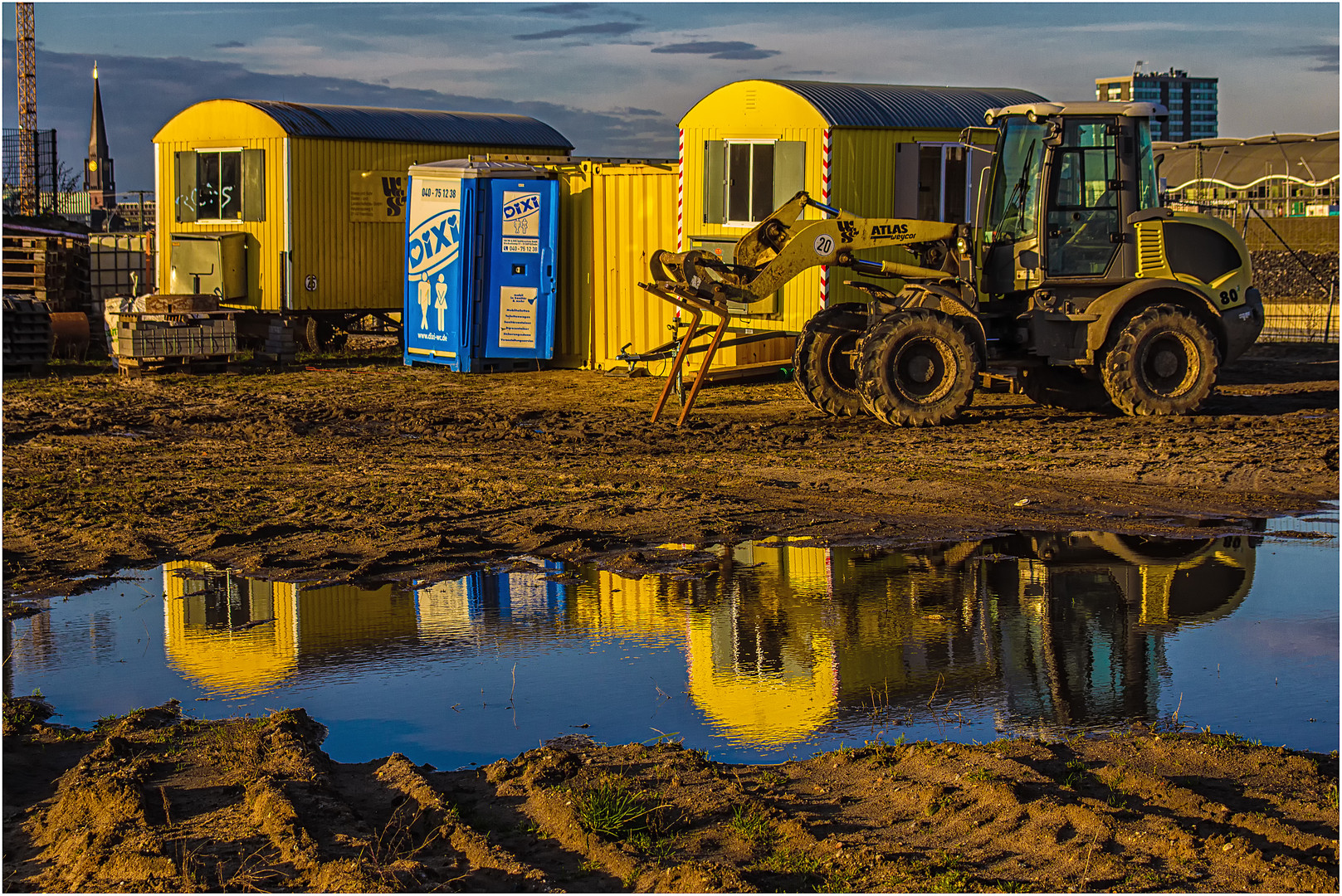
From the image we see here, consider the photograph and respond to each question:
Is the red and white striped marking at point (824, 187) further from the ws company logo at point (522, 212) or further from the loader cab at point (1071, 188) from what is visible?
the ws company logo at point (522, 212)

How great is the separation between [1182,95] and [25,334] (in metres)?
134

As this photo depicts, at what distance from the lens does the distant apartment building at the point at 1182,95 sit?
5123 inches

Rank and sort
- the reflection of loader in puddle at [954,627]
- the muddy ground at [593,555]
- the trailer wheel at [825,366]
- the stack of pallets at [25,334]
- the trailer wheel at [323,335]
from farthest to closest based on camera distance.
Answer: the trailer wheel at [323,335] → the stack of pallets at [25,334] → the trailer wheel at [825,366] → the reflection of loader in puddle at [954,627] → the muddy ground at [593,555]

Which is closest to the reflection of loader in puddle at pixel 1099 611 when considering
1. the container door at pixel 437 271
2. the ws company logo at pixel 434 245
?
the container door at pixel 437 271

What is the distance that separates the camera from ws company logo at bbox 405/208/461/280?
20.6 meters

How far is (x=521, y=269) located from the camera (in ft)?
68.1

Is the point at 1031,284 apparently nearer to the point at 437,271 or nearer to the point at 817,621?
the point at 817,621

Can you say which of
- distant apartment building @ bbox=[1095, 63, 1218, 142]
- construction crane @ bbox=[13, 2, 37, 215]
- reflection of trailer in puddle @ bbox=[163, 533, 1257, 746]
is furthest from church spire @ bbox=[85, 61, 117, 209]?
→ reflection of trailer in puddle @ bbox=[163, 533, 1257, 746]

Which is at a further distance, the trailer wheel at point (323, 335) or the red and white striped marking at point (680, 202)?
the trailer wheel at point (323, 335)

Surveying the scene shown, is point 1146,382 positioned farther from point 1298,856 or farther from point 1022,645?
point 1298,856

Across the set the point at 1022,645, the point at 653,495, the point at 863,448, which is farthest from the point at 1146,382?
the point at 1022,645

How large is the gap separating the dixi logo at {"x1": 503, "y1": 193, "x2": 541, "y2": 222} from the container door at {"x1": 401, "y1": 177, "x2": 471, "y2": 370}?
57 centimetres

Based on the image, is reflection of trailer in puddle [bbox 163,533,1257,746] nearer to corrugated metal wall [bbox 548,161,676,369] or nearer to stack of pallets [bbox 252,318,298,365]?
corrugated metal wall [bbox 548,161,676,369]

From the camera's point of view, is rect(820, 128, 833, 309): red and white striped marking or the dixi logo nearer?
rect(820, 128, 833, 309): red and white striped marking
